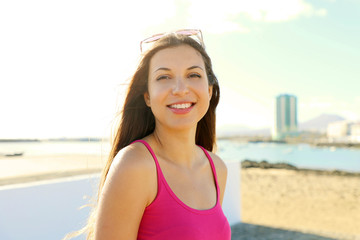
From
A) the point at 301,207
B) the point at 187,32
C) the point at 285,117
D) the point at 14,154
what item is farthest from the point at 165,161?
the point at 285,117

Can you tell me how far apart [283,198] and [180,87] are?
10.1 metres

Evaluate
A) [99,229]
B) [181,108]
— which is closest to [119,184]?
[99,229]

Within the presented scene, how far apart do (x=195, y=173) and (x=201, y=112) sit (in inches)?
9.3

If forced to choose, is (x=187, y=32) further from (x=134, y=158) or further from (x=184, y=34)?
(x=134, y=158)

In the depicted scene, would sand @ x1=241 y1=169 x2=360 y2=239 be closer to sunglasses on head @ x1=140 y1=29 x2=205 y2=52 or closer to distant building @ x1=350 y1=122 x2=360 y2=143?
sunglasses on head @ x1=140 y1=29 x2=205 y2=52

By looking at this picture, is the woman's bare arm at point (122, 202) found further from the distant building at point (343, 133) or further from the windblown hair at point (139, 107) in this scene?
the distant building at point (343, 133)

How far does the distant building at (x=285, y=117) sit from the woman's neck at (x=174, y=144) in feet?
245

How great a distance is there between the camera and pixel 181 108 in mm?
1189

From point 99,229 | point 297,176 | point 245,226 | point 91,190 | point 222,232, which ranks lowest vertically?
point 297,176

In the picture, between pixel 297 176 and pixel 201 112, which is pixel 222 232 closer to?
pixel 201 112

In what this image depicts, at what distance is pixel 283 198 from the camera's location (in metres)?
10.5

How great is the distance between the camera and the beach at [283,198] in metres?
4.13

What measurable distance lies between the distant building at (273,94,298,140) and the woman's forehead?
74831mm

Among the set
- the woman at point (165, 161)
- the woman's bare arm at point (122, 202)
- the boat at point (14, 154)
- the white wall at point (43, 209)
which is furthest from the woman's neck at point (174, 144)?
the boat at point (14, 154)
